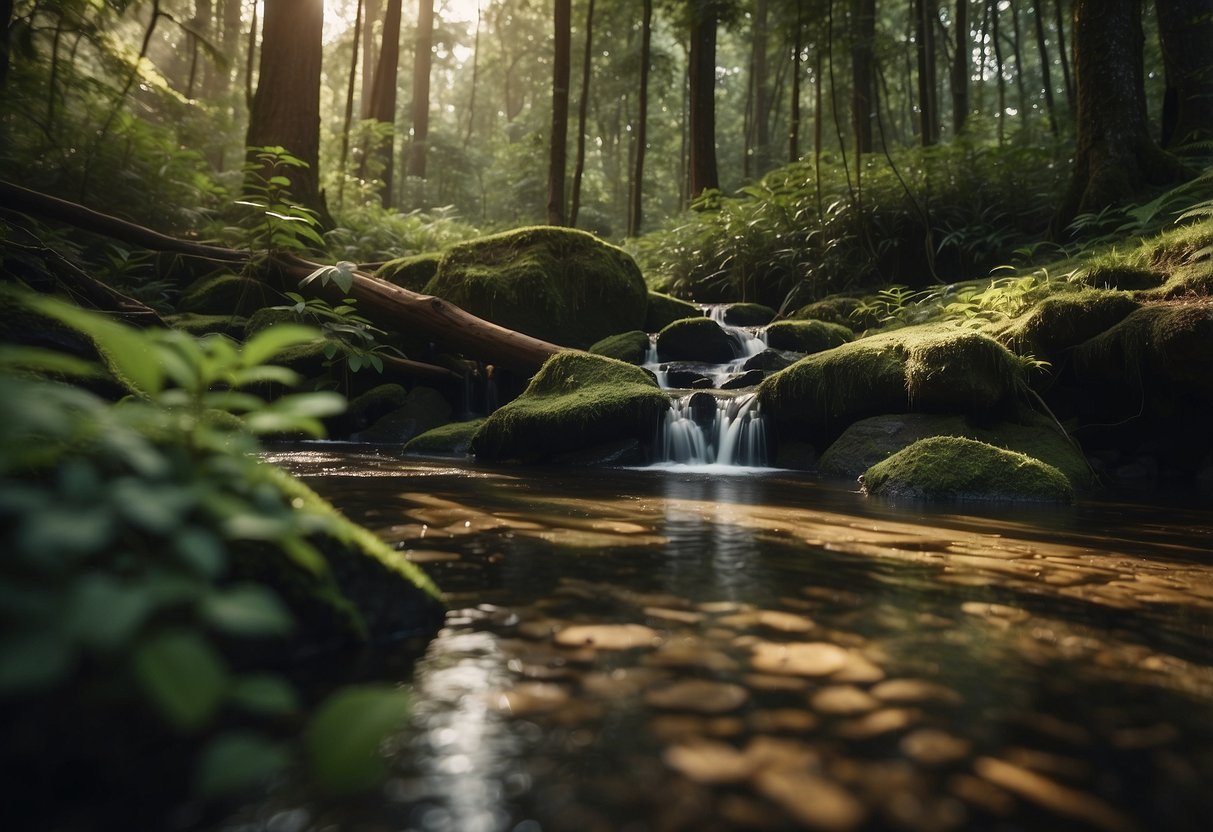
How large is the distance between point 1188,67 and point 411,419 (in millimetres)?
11586

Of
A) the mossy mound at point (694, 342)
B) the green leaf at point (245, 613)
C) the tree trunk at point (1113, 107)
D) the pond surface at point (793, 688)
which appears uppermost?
the tree trunk at point (1113, 107)

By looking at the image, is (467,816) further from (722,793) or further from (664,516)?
(664,516)

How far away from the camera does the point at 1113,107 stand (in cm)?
937

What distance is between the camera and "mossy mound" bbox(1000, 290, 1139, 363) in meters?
6.93

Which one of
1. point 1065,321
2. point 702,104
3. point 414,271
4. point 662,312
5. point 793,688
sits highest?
point 702,104

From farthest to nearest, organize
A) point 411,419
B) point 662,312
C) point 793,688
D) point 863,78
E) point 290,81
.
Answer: point 863,78
point 662,312
point 290,81
point 411,419
point 793,688

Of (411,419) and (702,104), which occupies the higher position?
(702,104)

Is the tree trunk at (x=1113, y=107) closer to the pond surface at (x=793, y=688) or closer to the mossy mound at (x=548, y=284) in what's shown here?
the mossy mound at (x=548, y=284)

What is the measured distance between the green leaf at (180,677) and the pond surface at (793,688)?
1.54ft

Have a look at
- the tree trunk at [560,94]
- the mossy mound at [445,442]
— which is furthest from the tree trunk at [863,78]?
the mossy mound at [445,442]

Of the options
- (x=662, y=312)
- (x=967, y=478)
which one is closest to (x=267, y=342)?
(x=967, y=478)

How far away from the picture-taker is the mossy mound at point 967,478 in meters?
5.31

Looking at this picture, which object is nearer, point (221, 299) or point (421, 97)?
point (221, 299)

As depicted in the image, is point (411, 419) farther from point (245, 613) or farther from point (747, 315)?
point (245, 613)
